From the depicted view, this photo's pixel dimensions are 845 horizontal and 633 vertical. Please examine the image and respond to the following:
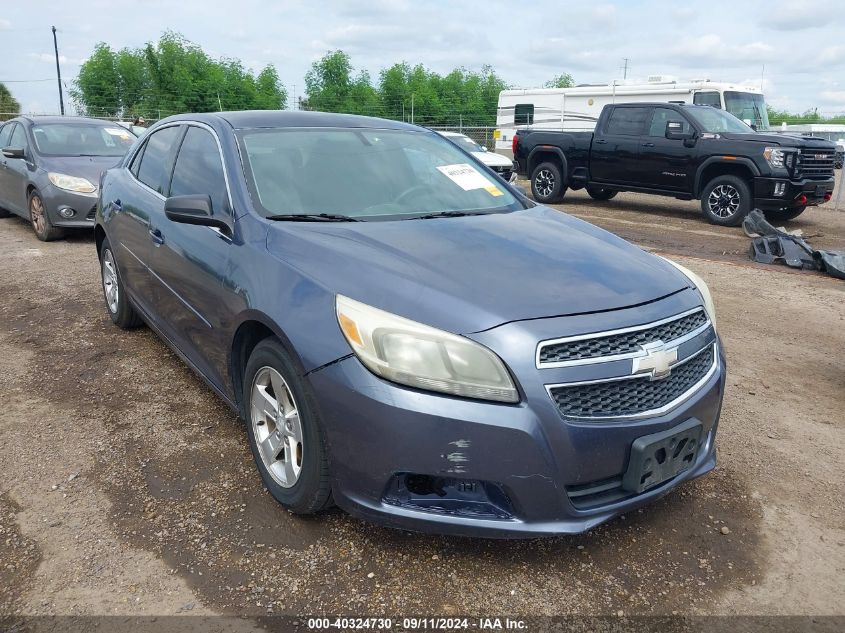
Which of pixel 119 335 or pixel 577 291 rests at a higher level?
pixel 577 291

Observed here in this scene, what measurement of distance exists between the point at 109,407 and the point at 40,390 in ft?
1.89

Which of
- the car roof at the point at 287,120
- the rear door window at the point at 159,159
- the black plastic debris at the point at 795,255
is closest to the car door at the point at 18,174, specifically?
the rear door window at the point at 159,159

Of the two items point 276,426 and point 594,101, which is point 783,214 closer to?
point 594,101

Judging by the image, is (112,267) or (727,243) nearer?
(112,267)

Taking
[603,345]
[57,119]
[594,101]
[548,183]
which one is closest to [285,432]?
[603,345]

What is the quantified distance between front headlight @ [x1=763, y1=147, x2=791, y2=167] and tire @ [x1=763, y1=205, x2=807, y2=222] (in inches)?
40.8

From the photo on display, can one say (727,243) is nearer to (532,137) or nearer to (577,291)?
(532,137)

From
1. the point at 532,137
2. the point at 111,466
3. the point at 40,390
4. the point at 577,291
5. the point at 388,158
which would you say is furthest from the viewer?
the point at 532,137

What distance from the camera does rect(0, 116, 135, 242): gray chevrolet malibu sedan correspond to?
8477mm

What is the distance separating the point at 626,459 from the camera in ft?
7.66

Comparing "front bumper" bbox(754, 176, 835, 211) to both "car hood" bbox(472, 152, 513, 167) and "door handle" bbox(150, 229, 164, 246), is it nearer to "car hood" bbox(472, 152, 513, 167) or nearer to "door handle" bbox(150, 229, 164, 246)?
"car hood" bbox(472, 152, 513, 167)

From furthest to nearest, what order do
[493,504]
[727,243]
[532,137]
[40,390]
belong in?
[532,137] < [727,243] < [40,390] < [493,504]

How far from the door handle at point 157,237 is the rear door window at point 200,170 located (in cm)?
24

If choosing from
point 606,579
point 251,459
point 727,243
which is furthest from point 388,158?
point 727,243
